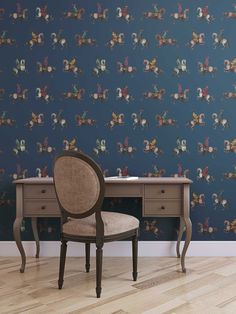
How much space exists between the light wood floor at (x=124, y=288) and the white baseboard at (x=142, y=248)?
98 millimetres

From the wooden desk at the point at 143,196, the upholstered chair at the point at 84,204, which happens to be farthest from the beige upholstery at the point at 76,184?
the wooden desk at the point at 143,196

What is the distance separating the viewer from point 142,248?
3.11m

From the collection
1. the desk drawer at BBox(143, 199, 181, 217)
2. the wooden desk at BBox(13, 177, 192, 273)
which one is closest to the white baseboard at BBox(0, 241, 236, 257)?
the wooden desk at BBox(13, 177, 192, 273)

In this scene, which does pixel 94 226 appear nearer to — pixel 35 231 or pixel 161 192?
pixel 161 192

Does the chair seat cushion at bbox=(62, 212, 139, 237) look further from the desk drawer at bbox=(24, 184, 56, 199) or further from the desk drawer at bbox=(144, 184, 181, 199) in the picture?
the desk drawer at bbox=(24, 184, 56, 199)

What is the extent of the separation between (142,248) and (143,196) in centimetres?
66

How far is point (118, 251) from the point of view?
122 inches

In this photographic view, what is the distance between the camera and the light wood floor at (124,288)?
79.4 inches

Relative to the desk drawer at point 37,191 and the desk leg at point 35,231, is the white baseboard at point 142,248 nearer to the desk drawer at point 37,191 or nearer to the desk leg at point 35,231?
the desk leg at point 35,231

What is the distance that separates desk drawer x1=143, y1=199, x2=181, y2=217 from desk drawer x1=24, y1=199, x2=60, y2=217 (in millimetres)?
759

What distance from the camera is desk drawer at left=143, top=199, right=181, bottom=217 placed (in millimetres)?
2713

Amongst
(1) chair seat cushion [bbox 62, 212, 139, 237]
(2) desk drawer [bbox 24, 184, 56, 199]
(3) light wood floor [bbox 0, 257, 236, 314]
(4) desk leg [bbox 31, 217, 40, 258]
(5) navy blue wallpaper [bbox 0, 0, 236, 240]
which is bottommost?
(3) light wood floor [bbox 0, 257, 236, 314]

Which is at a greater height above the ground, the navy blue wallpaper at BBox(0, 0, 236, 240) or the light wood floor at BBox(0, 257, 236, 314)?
the navy blue wallpaper at BBox(0, 0, 236, 240)

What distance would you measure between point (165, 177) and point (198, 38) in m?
1.33
